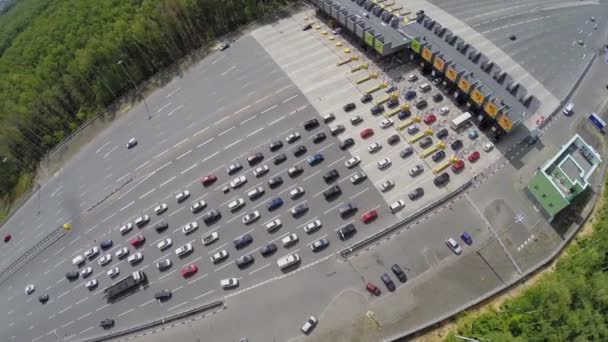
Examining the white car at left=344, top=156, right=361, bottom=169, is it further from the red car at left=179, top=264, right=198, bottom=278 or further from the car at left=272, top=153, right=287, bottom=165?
the red car at left=179, top=264, right=198, bottom=278

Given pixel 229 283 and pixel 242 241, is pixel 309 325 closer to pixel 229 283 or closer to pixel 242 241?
pixel 229 283

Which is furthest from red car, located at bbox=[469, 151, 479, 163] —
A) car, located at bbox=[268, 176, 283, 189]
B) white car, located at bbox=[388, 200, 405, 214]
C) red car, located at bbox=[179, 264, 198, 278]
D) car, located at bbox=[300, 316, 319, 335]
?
red car, located at bbox=[179, 264, 198, 278]

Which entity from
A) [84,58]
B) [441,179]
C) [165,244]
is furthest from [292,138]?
[84,58]

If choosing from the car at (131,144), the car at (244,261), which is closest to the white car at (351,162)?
the car at (244,261)

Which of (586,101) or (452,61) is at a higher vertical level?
(452,61)

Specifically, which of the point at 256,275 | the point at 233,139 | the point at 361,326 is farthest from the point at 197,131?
the point at 361,326

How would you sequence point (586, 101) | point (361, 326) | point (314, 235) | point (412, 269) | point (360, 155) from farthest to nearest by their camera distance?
point (586, 101)
point (360, 155)
point (314, 235)
point (412, 269)
point (361, 326)

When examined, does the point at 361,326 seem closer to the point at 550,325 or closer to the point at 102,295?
the point at 550,325
